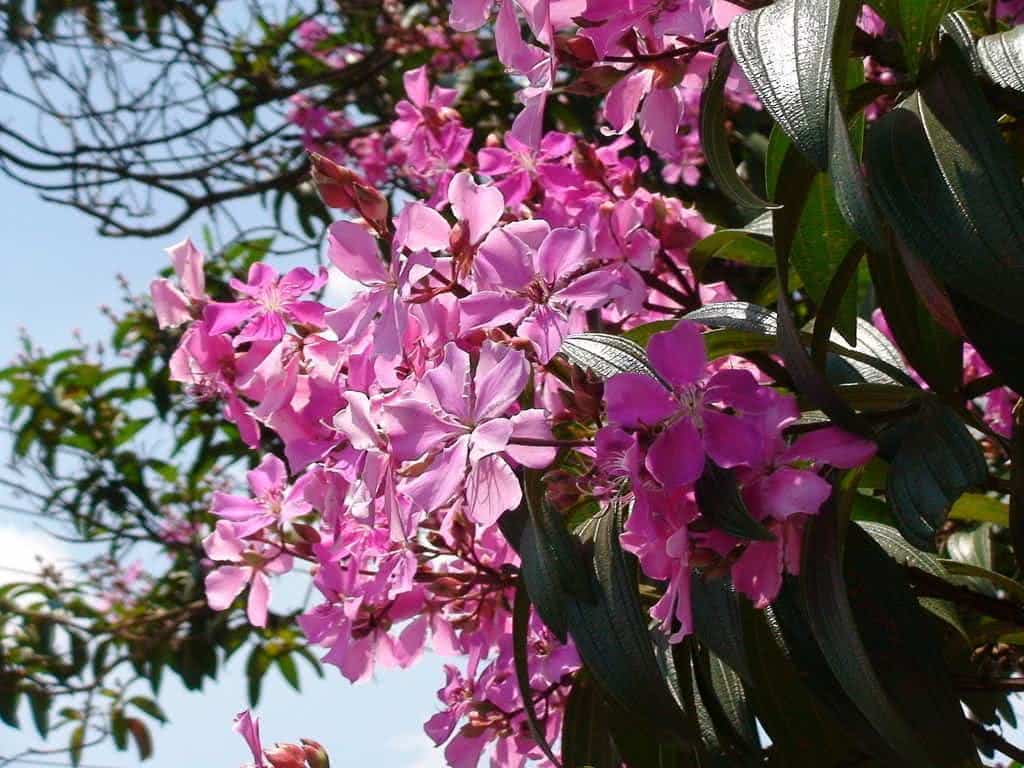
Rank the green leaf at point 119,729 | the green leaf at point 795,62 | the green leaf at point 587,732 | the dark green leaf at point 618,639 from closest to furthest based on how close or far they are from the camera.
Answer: the green leaf at point 795,62 < the dark green leaf at point 618,639 < the green leaf at point 587,732 < the green leaf at point 119,729

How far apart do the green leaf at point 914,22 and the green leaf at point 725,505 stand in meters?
0.25

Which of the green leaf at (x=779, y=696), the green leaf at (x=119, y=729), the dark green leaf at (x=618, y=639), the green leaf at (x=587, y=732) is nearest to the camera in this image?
the dark green leaf at (x=618, y=639)

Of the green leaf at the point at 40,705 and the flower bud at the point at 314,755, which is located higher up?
the green leaf at the point at 40,705

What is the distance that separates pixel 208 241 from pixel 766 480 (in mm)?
2445

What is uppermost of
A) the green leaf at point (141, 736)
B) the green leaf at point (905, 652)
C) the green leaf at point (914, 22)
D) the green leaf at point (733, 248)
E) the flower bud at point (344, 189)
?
the green leaf at point (141, 736)

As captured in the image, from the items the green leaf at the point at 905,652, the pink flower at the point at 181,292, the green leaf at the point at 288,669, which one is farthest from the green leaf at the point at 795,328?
the green leaf at the point at 288,669

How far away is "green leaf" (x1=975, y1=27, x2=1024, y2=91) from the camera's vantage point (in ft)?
2.21

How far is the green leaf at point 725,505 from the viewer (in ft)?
1.96

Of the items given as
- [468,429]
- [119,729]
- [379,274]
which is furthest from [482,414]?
[119,729]

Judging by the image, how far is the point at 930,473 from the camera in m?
0.66

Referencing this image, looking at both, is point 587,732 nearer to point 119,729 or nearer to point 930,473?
point 930,473

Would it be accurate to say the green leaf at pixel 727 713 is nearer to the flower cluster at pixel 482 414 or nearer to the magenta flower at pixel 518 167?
the flower cluster at pixel 482 414

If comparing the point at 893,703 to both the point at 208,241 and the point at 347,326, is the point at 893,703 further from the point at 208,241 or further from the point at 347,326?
the point at 208,241

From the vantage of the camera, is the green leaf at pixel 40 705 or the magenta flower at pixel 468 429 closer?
the magenta flower at pixel 468 429
